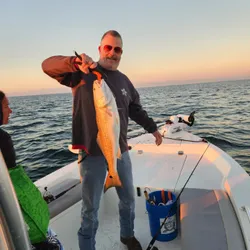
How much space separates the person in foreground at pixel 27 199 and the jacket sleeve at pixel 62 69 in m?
0.52

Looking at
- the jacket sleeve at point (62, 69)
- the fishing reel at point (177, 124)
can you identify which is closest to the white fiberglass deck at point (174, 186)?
the fishing reel at point (177, 124)

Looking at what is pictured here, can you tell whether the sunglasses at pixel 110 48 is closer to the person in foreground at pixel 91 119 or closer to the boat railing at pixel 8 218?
the person in foreground at pixel 91 119

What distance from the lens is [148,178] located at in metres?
3.98

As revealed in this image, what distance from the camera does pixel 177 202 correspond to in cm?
337

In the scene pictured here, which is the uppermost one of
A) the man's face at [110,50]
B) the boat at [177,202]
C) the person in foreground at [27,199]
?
the man's face at [110,50]

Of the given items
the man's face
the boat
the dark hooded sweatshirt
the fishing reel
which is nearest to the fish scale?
the dark hooded sweatshirt

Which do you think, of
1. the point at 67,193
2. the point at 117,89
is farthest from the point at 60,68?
the point at 67,193

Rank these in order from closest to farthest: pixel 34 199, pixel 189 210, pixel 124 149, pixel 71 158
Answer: pixel 34 199 < pixel 124 149 < pixel 189 210 < pixel 71 158

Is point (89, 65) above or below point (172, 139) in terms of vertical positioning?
above

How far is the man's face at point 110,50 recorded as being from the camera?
2.33 meters

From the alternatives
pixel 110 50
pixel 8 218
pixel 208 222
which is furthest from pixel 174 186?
pixel 8 218

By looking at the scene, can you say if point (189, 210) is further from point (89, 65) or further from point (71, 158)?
point (71, 158)

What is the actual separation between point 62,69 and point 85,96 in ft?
1.19

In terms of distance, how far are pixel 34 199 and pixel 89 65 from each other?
93cm
